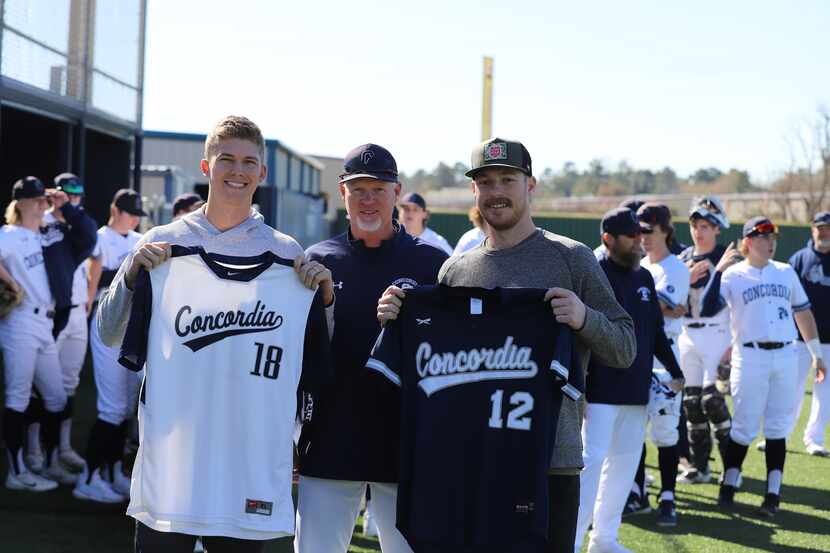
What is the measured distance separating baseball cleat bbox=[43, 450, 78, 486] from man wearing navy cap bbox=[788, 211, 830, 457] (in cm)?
697

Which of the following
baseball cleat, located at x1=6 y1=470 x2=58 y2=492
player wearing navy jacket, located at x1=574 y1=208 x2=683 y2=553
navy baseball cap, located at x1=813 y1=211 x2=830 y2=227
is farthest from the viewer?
navy baseball cap, located at x1=813 y1=211 x2=830 y2=227

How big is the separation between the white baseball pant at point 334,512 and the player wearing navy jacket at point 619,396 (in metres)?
2.22

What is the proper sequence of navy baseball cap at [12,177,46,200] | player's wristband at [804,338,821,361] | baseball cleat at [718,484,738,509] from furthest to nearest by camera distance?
player's wristband at [804,338,821,361] < baseball cleat at [718,484,738,509] < navy baseball cap at [12,177,46,200]

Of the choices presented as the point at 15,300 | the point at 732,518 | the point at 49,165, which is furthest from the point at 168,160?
the point at 732,518

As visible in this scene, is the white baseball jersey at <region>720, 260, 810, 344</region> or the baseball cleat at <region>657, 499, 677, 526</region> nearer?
the baseball cleat at <region>657, 499, 677, 526</region>

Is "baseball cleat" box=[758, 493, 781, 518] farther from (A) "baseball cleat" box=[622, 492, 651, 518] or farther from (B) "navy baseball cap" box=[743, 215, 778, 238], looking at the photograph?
(B) "navy baseball cap" box=[743, 215, 778, 238]

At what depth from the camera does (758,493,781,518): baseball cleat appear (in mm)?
7203

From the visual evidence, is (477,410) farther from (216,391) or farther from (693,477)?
(693,477)

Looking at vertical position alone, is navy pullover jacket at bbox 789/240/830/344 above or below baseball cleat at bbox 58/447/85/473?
above

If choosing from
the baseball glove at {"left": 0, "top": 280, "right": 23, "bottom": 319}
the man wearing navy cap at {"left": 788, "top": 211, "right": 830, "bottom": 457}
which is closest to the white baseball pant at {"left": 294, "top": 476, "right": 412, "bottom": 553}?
the baseball glove at {"left": 0, "top": 280, "right": 23, "bottom": 319}

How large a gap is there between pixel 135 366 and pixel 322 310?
67cm

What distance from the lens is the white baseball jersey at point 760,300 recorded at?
7.38 metres

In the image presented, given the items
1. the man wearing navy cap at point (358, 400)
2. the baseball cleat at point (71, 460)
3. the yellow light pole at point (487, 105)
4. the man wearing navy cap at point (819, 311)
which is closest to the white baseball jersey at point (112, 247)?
the baseball cleat at point (71, 460)

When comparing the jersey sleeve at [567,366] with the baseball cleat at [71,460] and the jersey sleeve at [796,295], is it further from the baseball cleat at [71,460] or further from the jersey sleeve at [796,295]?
the baseball cleat at [71,460]
